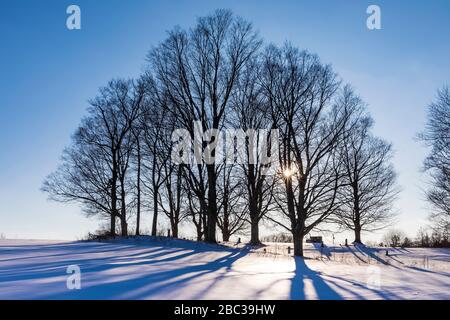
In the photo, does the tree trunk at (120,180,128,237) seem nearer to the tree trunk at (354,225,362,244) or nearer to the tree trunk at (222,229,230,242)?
the tree trunk at (222,229,230,242)

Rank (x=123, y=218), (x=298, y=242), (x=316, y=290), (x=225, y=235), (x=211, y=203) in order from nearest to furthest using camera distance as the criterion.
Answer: (x=316, y=290) → (x=298, y=242) → (x=211, y=203) → (x=123, y=218) → (x=225, y=235)

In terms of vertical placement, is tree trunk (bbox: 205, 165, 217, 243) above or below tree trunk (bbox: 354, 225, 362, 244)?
above

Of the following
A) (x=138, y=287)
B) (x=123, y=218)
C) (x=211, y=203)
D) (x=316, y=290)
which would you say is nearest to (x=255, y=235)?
(x=211, y=203)

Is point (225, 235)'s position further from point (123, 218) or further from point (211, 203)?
point (211, 203)

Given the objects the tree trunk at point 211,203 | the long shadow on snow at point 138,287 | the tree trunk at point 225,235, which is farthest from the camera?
the tree trunk at point 225,235

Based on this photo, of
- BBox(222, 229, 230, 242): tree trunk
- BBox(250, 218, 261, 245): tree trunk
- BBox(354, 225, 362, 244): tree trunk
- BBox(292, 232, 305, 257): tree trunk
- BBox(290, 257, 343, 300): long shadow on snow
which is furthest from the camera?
BBox(354, 225, 362, 244): tree trunk

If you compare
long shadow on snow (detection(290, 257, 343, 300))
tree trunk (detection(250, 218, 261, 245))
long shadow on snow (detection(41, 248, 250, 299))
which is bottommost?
tree trunk (detection(250, 218, 261, 245))

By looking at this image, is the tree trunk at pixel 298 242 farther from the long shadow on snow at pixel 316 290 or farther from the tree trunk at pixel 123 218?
the tree trunk at pixel 123 218

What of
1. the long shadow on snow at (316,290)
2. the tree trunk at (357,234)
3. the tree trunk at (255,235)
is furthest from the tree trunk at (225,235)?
the long shadow on snow at (316,290)

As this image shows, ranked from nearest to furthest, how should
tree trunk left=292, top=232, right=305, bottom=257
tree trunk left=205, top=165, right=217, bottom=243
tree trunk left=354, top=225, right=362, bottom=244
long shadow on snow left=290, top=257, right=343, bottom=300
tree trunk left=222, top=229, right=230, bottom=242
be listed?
long shadow on snow left=290, top=257, right=343, bottom=300 → tree trunk left=292, top=232, right=305, bottom=257 → tree trunk left=205, top=165, right=217, bottom=243 → tree trunk left=222, top=229, right=230, bottom=242 → tree trunk left=354, top=225, right=362, bottom=244

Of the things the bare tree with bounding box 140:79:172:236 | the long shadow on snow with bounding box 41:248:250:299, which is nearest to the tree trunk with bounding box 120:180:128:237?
the bare tree with bounding box 140:79:172:236

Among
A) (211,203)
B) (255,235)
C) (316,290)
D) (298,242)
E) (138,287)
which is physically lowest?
(255,235)

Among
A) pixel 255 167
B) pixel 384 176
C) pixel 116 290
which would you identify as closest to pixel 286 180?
pixel 255 167
